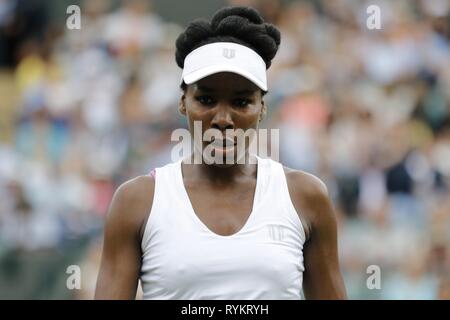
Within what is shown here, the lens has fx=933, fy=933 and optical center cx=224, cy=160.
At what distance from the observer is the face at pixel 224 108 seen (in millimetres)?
3053

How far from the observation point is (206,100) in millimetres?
3109

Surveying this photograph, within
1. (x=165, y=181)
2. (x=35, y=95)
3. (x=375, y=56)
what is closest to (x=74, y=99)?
(x=35, y=95)

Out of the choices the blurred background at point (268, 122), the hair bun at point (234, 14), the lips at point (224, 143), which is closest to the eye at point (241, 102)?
the lips at point (224, 143)

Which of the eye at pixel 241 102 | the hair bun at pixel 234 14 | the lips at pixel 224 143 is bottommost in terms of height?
the lips at pixel 224 143

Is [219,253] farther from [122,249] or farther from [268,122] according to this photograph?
[268,122]

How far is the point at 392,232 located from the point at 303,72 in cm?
161

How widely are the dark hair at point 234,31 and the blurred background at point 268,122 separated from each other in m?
3.43

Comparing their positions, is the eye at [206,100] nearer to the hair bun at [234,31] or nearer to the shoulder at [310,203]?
the hair bun at [234,31]

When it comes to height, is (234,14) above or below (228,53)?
above

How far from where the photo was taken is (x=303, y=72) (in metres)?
7.63

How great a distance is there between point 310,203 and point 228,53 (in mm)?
575

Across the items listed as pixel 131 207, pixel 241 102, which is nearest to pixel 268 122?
pixel 241 102

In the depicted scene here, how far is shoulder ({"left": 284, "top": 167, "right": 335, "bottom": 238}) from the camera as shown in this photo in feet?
10.3
